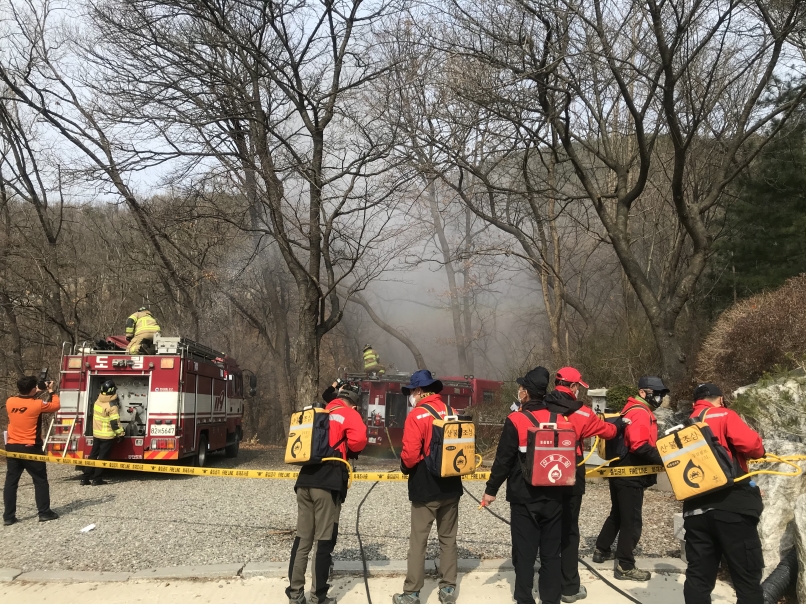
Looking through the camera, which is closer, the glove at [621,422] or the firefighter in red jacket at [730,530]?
the firefighter in red jacket at [730,530]

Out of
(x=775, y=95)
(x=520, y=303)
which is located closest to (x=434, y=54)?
(x=775, y=95)

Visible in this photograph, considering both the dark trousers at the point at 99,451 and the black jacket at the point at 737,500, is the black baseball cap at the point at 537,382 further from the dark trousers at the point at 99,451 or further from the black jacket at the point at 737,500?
the dark trousers at the point at 99,451

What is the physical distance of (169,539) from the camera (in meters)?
6.14

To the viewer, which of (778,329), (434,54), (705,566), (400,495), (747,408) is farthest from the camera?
(434,54)

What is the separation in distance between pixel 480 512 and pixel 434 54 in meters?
8.07

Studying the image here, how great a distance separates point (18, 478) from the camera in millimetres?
6918

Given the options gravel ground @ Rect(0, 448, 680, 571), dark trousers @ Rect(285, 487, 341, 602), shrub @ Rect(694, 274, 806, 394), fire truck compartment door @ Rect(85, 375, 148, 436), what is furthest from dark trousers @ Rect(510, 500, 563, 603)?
fire truck compartment door @ Rect(85, 375, 148, 436)

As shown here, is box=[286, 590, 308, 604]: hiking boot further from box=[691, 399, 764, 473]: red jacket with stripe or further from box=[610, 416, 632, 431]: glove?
box=[691, 399, 764, 473]: red jacket with stripe

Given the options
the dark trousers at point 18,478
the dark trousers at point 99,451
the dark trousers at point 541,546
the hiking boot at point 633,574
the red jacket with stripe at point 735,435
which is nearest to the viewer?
the red jacket with stripe at point 735,435

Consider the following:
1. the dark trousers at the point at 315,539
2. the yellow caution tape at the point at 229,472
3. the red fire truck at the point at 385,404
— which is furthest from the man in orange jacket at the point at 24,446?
the red fire truck at the point at 385,404

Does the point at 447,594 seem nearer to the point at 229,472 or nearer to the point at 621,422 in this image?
the point at 621,422

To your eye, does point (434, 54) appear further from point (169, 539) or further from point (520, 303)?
point (520, 303)

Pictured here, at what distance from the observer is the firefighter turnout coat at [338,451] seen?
4.47m

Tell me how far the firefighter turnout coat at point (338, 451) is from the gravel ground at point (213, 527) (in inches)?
56.3
